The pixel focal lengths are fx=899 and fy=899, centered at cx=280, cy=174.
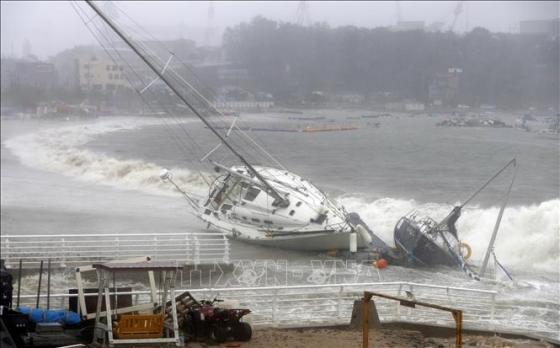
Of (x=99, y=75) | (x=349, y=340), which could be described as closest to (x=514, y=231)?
(x=349, y=340)

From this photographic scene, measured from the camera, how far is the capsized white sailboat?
20641 mm

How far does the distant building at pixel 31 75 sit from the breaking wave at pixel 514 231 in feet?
154

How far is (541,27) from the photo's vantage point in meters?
30.5

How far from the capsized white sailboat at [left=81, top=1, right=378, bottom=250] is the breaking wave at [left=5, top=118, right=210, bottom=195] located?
10601 millimetres

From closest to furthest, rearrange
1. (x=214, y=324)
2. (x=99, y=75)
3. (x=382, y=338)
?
(x=214, y=324) < (x=382, y=338) < (x=99, y=75)

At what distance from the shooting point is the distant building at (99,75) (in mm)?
61388

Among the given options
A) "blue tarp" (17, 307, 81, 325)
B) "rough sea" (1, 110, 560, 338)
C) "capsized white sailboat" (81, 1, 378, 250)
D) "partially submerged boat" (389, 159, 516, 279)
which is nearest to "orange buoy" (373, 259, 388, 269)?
"rough sea" (1, 110, 560, 338)

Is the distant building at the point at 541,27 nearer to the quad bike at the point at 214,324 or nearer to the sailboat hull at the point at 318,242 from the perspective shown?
the sailboat hull at the point at 318,242

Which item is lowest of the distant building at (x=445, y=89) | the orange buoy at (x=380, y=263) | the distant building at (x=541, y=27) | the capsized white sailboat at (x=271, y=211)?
the orange buoy at (x=380, y=263)

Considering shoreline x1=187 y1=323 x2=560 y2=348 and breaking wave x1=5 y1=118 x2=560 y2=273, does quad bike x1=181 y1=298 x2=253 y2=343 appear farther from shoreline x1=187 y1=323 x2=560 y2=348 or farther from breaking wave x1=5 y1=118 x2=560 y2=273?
breaking wave x1=5 y1=118 x2=560 y2=273

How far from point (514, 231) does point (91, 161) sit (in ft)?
86.9

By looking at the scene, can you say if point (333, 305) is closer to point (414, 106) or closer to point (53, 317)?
point (53, 317)

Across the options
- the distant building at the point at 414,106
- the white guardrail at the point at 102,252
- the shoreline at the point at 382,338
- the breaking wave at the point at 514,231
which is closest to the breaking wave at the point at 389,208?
the breaking wave at the point at 514,231

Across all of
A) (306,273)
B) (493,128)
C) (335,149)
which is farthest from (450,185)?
(306,273)
